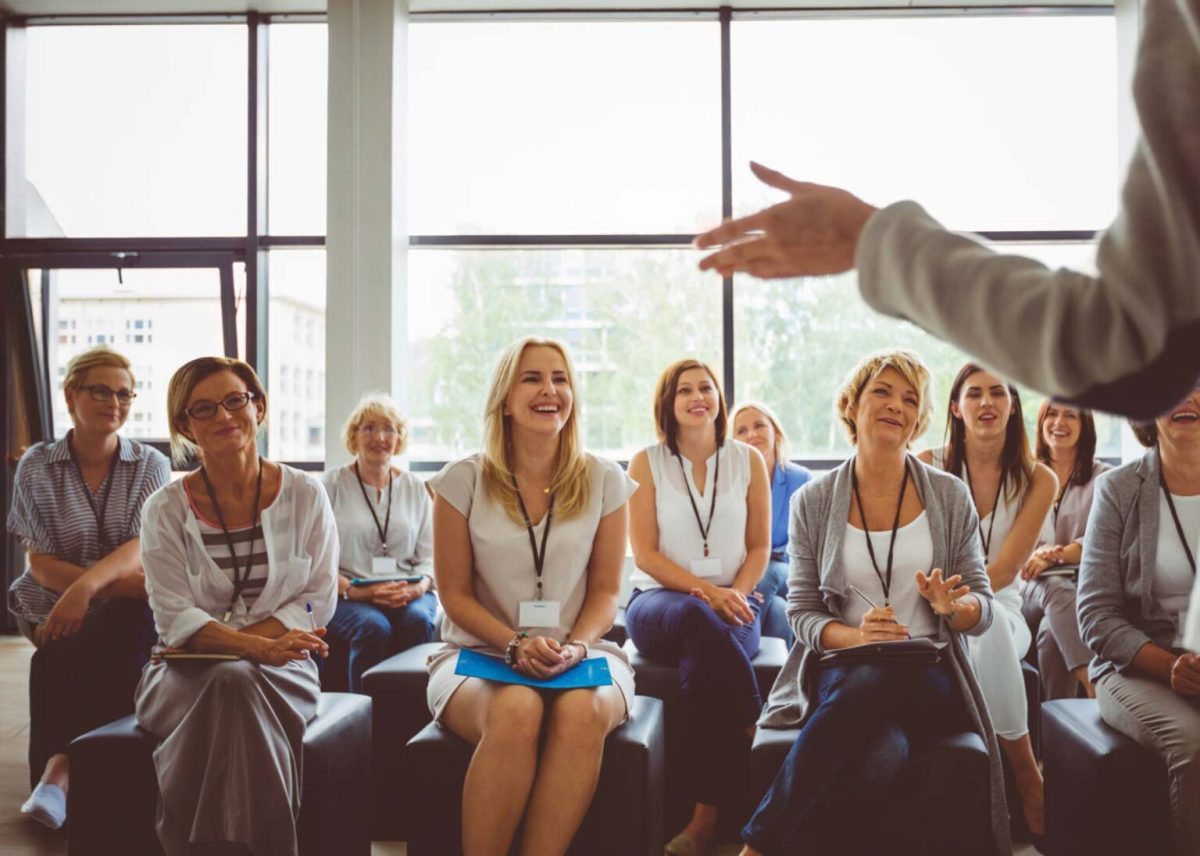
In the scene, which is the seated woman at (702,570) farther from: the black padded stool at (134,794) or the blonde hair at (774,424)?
the black padded stool at (134,794)

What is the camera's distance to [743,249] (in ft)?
2.94

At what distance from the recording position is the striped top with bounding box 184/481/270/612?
108 inches

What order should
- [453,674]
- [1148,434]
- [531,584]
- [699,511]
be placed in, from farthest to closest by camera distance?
[699,511]
[1148,434]
[531,584]
[453,674]

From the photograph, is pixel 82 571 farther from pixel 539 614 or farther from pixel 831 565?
pixel 831 565

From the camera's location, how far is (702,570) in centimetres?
379

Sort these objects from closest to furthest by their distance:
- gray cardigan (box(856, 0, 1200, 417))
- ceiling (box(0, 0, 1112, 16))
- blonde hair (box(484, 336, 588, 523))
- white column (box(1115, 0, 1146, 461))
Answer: gray cardigan (box(856, 0, 1200, 417))
blonde hair (box(484, 336, 588, 523))
white column (box(1115, 0, 1146, 461))
ceiling (box(0, 0, 1112, 16))

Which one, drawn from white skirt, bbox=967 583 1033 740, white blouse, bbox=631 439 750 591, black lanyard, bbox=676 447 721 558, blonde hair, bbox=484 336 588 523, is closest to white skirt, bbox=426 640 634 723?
blonde hair, bbox=484 336 588 523

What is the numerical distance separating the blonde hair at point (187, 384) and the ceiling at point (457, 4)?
4074 mm

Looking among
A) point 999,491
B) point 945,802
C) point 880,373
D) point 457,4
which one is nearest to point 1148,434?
point 999,491

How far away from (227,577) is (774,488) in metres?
2.59

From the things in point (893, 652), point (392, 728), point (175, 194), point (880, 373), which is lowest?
point (392, 728)

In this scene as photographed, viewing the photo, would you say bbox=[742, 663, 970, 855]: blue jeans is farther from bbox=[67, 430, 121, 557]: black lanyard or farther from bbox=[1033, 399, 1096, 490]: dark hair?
bbox=[67, 430, 121, 557]: black lanyard

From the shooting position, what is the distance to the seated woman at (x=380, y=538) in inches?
155

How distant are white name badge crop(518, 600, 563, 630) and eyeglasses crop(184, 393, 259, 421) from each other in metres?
1.03
